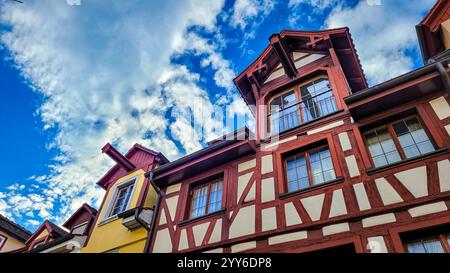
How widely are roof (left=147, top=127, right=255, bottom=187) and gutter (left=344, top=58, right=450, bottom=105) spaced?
9.88ft

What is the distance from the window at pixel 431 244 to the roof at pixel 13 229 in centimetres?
2233

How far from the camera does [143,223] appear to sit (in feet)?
30.8

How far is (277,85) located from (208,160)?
135 inches

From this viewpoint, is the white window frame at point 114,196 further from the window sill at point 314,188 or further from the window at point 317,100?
the window at point 317,100

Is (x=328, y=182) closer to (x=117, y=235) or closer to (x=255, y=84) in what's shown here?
(x=255, y=84)

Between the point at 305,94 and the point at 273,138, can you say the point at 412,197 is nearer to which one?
the point at 273,138

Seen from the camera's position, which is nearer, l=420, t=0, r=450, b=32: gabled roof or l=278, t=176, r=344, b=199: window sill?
l=278, t=176, r=344, b=199: window sill

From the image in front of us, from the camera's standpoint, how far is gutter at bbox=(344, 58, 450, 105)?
642 cm

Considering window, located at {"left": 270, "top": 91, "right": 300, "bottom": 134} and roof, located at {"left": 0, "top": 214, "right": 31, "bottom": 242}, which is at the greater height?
roof, located at {"left": 0, "top": 214, "right": 31, "bottom": 242}

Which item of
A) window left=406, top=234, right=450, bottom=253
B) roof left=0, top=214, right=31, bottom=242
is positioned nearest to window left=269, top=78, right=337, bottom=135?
window left=406, top=234, right=450, bottom=253

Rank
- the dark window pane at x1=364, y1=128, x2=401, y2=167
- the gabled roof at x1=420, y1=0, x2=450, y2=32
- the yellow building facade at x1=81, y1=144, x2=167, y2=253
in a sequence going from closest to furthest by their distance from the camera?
the dark window pane at x1=364, y1=128, x2=401, y2=167 < the gabled roof at x1=420, y1=0, x2=450, y2=32 < the yellow building facade at x1=81, y1=144, x2=167, y2=253

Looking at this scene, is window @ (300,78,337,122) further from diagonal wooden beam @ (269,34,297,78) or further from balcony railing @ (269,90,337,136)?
diagonal wooden beam @ (269,34,297,78)

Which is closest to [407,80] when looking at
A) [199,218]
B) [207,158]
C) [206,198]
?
[207,158]

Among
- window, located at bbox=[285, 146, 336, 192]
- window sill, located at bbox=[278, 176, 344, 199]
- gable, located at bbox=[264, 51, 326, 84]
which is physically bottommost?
window sill, located at bbox=[278, 176, 344, 199]
